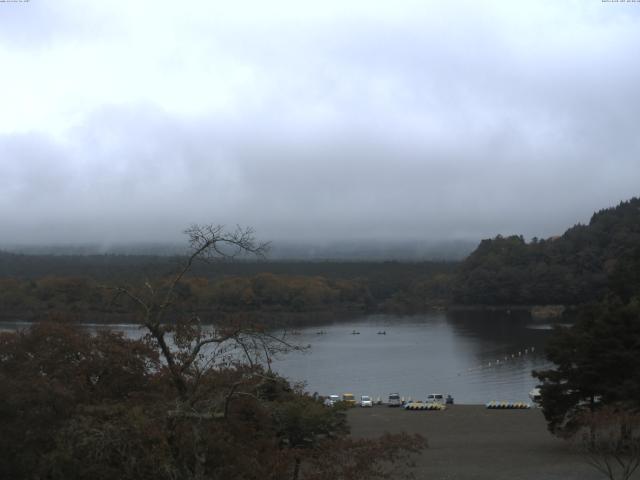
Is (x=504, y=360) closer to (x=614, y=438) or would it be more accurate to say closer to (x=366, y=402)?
(x=366, y=402)

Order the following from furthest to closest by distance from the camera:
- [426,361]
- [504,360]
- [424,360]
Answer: [424,360]
[426,361]
[504,360]

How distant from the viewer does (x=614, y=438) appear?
45.7 feet

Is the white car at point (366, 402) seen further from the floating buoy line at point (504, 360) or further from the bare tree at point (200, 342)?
the bare tree at point (200, 342)

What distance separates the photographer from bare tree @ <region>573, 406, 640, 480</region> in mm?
12539

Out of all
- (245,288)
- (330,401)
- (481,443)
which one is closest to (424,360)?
(330,401)

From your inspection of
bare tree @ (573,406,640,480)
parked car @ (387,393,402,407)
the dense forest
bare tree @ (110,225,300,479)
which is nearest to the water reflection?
parked car @ (387,393,402,407)

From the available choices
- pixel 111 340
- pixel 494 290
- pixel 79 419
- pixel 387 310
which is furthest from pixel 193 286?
pixel 79 419

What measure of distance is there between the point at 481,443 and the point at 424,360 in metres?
25.0

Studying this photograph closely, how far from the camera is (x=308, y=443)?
13359mm

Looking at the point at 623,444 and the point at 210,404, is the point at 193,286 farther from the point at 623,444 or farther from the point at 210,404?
the point at 210,404

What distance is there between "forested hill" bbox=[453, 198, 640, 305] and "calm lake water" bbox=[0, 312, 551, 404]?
13.5m

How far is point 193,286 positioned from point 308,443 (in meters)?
64.3

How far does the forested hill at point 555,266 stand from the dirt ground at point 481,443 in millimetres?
53685

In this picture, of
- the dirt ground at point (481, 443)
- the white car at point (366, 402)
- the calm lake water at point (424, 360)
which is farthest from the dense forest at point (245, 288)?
the dirt ground at point (481, 443)
